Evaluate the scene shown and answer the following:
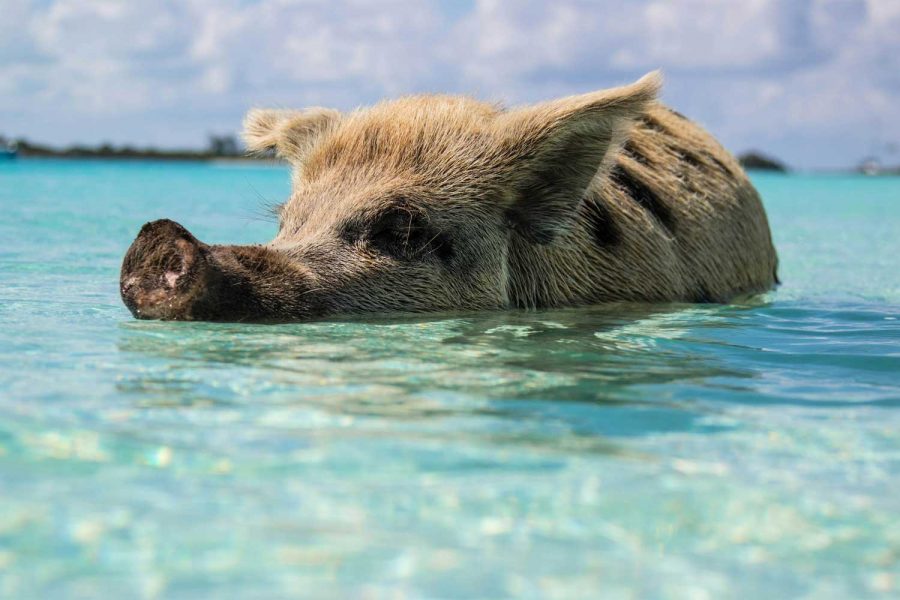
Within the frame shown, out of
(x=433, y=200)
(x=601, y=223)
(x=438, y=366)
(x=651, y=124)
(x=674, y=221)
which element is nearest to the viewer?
(x=438, y=366)

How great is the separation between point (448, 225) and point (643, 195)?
1831 millimetres

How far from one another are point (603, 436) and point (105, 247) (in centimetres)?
970

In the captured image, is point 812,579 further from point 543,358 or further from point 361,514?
point 543,358

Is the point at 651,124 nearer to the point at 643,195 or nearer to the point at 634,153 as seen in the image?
the point at 634,153

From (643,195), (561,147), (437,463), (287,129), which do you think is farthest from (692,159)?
(437,463)

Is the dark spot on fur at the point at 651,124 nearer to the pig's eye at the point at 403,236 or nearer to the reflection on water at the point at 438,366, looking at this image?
the reflection on water at the point at 438,366

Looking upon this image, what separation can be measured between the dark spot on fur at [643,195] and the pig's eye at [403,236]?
5.51ft

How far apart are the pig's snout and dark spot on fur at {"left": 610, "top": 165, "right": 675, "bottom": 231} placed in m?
3.32

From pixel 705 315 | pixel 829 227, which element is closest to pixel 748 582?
pixel 705 315

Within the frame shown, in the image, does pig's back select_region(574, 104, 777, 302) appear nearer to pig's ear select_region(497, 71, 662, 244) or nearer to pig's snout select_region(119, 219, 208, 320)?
pig's ear select_region(497, 71, 662, 244)

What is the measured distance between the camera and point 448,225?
658cm

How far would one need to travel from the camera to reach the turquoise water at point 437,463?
2.51 m

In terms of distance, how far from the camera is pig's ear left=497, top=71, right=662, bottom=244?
6.49m

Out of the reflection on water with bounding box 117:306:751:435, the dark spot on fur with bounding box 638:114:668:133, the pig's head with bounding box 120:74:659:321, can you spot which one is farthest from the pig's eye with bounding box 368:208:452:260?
the dark spot on fur with bounding box 638:114:668:133
